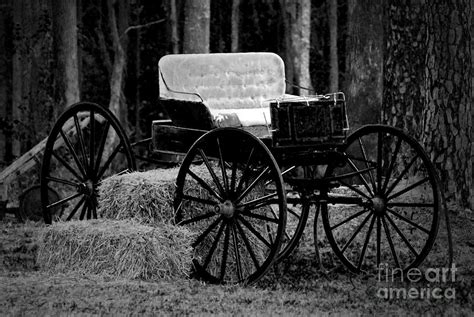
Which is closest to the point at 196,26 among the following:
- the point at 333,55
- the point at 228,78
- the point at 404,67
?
the point at 404,67

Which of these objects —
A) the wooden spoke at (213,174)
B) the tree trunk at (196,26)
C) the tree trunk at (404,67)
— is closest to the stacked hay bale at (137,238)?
the wooden spoke at (213,174)

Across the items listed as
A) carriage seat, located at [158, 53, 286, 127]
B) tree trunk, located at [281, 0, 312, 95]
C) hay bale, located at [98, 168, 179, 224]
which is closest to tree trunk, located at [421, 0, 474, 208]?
carriage seat, located at [158, 53, 286, 127]

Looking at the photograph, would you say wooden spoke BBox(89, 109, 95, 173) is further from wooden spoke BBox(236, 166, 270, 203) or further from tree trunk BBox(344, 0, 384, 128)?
tree trunk BBox(344, 0, 384, 128)

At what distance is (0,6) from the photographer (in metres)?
32.9

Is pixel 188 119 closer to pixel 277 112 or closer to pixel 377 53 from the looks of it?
pixel 277 112

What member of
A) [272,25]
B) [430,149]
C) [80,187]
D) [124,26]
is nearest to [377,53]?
[430,149]

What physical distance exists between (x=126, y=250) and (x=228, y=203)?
97 centimetres

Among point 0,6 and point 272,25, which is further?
point 272,25

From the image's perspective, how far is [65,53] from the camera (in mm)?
18344

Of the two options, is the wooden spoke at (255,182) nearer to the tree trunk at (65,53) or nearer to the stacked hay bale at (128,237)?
the stacked hay bale at (128,237)

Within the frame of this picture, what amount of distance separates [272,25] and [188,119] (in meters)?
29.6

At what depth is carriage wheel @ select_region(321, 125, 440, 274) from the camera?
344 inches

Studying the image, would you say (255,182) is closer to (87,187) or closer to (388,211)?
(388,211)

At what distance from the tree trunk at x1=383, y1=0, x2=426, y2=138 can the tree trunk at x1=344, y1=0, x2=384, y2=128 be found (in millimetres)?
4176
